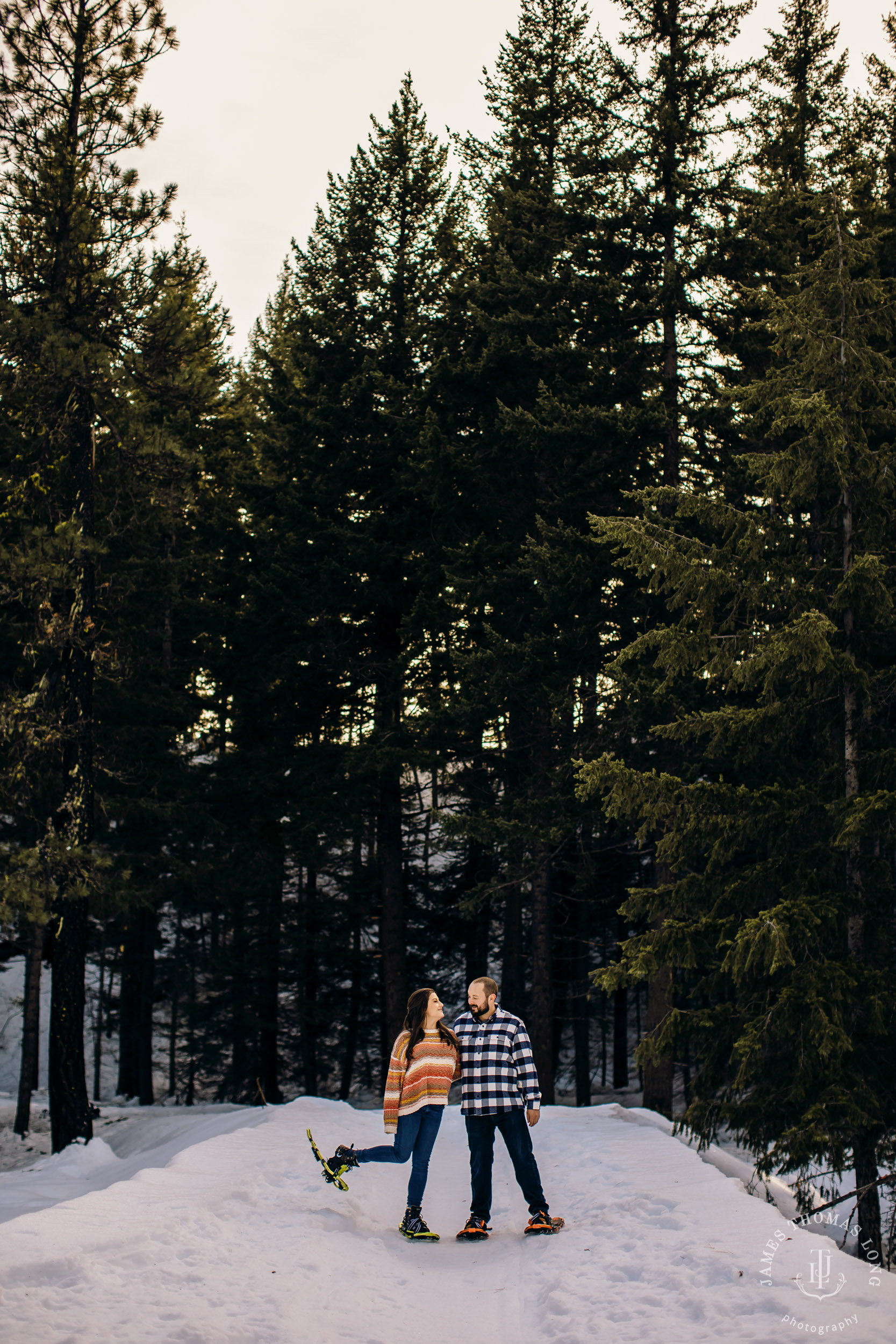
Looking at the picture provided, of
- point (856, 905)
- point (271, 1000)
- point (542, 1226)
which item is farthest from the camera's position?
point (271, 1000)

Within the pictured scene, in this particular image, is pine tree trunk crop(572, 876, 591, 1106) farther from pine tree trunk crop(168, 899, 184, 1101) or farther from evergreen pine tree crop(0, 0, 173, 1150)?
evergreen pine tree crop(0, 0, 173, 1150)

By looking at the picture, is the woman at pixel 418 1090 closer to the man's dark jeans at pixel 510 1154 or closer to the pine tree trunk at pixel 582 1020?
the man's dark jeans at pixel 510 1154

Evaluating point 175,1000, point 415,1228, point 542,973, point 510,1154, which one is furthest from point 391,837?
point 175,1000

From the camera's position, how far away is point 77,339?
46.5 ft

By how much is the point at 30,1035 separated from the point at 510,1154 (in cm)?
1601

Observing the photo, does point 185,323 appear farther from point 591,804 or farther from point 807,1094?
point 807,1094

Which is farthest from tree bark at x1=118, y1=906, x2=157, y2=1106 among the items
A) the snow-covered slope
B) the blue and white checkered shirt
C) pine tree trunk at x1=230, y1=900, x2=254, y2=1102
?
the blue and white checkered shirt

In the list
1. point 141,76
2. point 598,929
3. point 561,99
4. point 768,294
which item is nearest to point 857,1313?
point 768,294

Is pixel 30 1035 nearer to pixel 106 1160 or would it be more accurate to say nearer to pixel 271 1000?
pixel 271 1000

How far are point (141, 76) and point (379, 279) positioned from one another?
5.90 meters

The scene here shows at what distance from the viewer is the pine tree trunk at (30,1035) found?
19109 mm

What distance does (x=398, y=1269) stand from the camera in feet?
20.2

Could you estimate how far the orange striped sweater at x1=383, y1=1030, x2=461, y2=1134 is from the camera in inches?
278

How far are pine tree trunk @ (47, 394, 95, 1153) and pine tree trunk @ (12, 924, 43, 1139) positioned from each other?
Result: 5.24 metres
